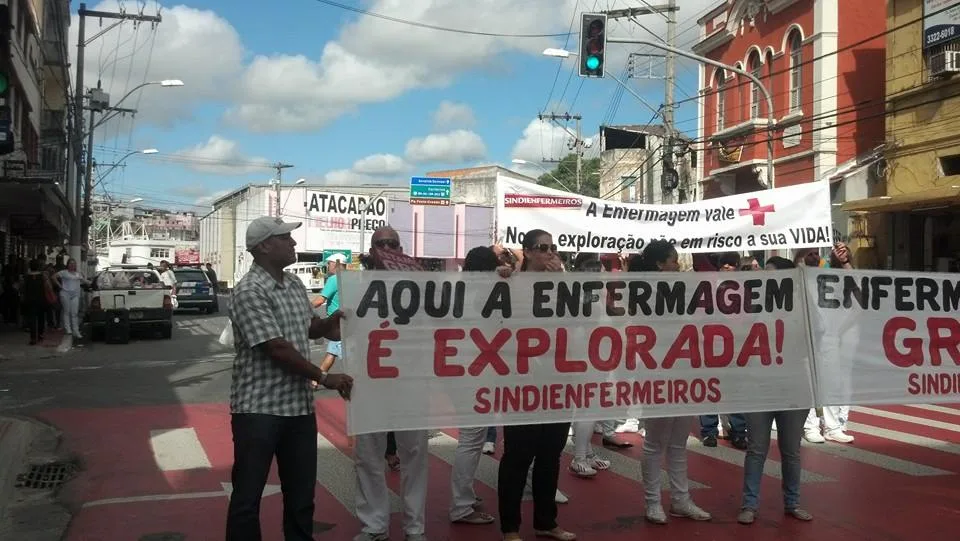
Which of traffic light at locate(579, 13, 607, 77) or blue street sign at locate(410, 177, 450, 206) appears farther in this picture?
blue street sign at locate(410, 177, 450, 206)

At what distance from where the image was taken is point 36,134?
107 ft

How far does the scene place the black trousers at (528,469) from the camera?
5387 mm

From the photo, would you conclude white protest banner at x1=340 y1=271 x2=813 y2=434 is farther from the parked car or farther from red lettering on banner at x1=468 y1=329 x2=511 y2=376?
the parked car

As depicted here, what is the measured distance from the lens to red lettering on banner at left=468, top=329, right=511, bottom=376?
18.3 ft

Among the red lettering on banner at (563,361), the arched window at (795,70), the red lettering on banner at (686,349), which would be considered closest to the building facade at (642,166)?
the arched window at (795,70)

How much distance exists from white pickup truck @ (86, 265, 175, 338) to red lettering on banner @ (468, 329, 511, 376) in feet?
54.4

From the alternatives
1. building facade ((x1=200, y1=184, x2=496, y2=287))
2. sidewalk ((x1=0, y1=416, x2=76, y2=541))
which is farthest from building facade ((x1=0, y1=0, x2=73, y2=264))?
building facade ((x1=200, y1=184, x2=496, y2=287))

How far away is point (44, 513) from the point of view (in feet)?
20.6

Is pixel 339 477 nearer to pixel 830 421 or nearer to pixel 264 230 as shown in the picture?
pixel 264 230

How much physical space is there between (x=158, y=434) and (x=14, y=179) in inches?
426

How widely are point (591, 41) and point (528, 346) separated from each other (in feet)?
39.1

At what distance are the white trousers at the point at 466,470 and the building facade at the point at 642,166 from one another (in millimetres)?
20811

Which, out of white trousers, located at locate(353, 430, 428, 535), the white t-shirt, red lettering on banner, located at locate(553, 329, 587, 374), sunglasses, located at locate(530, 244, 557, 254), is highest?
sunglasses, located at locate(530, 244, 557, 254)

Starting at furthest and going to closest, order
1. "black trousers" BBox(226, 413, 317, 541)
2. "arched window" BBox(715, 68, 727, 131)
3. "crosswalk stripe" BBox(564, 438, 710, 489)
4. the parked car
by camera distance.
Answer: the parked car < "arched window" BBox(715, 68, 727, 131) < "crosswalk stripe" BBox(564, 438, 710, 489) < "black trousers" BBox(226, 413, 317, 541)
